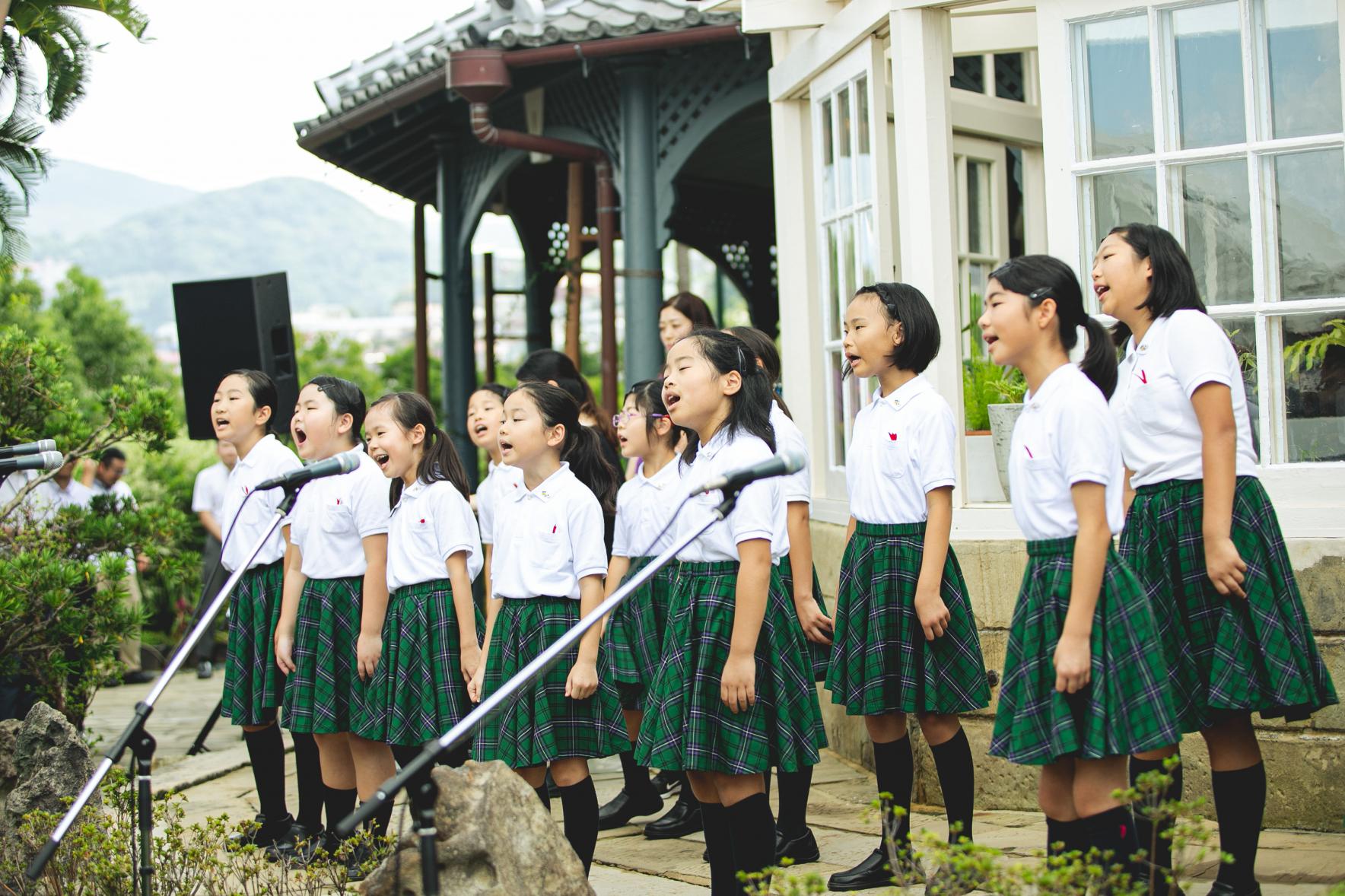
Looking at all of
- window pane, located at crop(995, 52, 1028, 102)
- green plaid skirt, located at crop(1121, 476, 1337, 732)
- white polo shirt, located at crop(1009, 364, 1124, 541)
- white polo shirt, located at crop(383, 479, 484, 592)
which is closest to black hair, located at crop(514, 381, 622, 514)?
white polo shirt, located at crop(383, 479, 484, 592)

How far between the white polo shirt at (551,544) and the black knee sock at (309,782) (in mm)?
1247

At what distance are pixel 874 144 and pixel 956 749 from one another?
2.51m

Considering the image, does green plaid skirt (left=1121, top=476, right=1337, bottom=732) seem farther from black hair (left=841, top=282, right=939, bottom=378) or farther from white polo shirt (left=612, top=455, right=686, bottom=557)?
white polo shirt (left=612, top=455, right=686, bottom=557)

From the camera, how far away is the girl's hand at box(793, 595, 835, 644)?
4.41 m

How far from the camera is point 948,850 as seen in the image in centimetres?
281

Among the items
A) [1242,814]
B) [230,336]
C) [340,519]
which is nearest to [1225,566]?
[1242,814]

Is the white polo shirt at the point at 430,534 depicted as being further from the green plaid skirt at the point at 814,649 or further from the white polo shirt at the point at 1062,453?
the white polo shirt at the point at 1062,453

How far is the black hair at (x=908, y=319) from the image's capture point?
13.3ft

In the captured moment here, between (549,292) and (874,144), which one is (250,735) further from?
(549,292)

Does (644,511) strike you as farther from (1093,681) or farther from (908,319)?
(1093,681)

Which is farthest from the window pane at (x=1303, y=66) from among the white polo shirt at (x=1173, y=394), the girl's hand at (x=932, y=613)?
Result: the girl's hand at (x=932, y=613)

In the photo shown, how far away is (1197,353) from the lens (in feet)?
11.2

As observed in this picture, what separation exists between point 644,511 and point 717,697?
1.30 meters

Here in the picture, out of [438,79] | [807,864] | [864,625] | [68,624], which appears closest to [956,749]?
[864,625]
